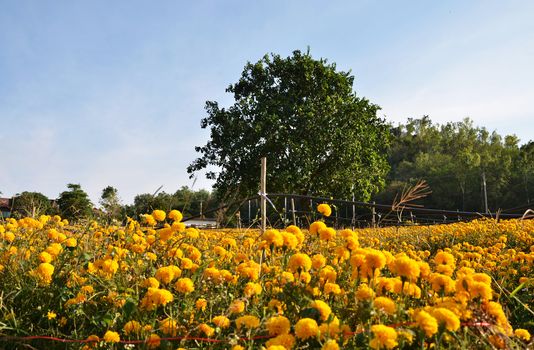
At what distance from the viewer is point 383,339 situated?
1.43 metres

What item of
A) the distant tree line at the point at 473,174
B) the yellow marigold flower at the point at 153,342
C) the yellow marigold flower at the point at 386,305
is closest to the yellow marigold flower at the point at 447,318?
the yellow marigold flower at the point at 386,305

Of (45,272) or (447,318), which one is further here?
(45,272)

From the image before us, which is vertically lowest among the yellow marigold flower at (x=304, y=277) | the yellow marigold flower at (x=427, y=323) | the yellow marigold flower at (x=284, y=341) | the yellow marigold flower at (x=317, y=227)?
the yellow marigold flower at (x=284, y=341)

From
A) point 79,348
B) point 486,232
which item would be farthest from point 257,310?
point 486,232

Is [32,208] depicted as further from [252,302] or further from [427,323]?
[427,323]

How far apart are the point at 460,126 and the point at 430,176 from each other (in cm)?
1358

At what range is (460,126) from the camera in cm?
6303

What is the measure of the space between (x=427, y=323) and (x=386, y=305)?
283 mm

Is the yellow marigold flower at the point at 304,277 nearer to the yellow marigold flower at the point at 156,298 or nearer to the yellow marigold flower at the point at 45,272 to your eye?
the yellow marigold flower at the point at 156,298

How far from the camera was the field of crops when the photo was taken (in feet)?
Answer: 5.48

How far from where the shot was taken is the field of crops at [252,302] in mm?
1670

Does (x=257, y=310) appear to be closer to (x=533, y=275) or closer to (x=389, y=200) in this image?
(x=533, y=275)

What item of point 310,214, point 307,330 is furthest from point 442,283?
point 310,214

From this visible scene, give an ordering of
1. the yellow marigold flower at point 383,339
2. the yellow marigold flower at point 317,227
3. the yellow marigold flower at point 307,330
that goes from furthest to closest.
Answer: the yellow marigold flower at point 317,227
the yellow marigold flower at point 307,330
the yellow marigold flower at point 383,339
